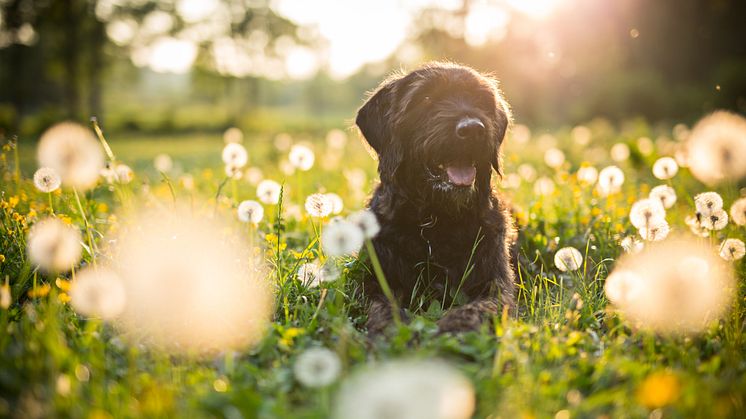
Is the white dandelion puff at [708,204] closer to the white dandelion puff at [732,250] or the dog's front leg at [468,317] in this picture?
the white dandelion puff at [732,250]

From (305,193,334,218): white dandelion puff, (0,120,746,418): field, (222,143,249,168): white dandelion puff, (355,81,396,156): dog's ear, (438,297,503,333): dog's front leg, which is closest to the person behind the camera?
(0,120,746,418): field

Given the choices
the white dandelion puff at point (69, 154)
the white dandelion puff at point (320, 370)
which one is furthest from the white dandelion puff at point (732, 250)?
the white dandelion puff at point (69, 154)

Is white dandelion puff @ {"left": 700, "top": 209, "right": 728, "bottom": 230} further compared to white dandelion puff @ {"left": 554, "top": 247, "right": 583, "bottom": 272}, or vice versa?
white dandelion puff @ {"left": 554, "top": 247, "right": 583, "bottom": 272}

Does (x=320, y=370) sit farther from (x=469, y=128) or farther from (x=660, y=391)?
(x=469, y=128)

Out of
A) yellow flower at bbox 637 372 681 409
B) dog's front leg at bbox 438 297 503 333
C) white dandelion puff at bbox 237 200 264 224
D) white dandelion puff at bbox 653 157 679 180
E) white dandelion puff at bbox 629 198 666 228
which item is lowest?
dog's front leg at bbox 438 297 503 333

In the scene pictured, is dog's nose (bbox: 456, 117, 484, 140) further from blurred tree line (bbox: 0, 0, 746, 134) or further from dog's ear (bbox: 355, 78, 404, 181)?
blurred tree line (bbox: 0, 0, 746, 134)

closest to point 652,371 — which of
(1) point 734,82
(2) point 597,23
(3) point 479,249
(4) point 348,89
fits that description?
(3) point 479,249

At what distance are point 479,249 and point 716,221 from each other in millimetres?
1642

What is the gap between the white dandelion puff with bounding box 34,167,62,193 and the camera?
11.2 feet

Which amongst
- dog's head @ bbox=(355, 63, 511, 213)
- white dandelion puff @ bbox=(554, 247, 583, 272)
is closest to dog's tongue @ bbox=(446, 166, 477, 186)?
dog's head @ bbox=(355, 63, 511, 213)

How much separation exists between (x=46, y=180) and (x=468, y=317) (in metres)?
2.91

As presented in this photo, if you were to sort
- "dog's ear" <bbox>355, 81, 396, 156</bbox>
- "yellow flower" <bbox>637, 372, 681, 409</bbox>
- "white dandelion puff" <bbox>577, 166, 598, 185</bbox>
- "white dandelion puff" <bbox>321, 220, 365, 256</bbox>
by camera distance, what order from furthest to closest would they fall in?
1. "white dandelion puff" <bbox>577, 166, 598, 185</bbox>
2. "dog's ear" <bbox>355, 81, 396, 156</bbox>
3. "white dandelion puff" <bbox>321, 220, 365, 256</bbox>
4. "yellow flower" <bbox>637, 372, 681, 409</bbox>

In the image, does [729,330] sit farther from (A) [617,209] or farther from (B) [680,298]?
(A) [617,209]

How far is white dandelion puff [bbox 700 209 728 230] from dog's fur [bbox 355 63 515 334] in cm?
137
